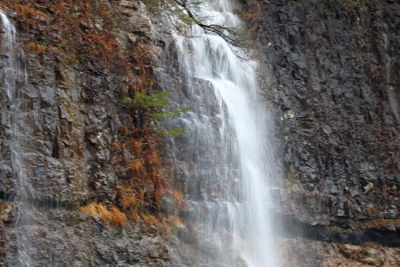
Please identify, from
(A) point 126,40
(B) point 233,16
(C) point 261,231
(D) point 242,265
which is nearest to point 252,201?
(C) point 261,231

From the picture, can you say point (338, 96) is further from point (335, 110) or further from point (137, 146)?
point (137, 146)

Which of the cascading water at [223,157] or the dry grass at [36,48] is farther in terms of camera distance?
the cascading water at [223,157]

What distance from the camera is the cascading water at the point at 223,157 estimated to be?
8.66 metres

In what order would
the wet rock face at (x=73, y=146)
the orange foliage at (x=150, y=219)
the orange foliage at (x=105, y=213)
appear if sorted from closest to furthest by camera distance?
1. the wet rock face at (x=73, y=146)
2. the orange foliage at (x=105, y=213)
3. the orange foliage at (x=150, y=219)

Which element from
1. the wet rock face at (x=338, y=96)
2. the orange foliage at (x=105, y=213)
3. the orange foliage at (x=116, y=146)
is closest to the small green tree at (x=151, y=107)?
the orange foliage at (x=116, y=146)

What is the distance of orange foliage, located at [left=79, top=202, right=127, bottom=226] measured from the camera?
7.01 metres

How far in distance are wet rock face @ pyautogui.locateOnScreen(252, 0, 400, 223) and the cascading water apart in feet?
3.37

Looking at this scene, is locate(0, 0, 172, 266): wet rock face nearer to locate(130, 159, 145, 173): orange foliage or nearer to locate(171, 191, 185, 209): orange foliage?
locate(130, 159, 145, 173): orange foliage

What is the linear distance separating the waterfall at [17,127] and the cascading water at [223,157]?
2610mm

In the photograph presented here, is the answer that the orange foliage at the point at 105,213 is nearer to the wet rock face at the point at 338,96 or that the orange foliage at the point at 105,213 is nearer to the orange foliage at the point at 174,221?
the orange foliage at the point at 174,221

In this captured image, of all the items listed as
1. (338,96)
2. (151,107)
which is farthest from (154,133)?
(338,96)

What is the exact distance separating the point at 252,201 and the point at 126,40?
3897mm

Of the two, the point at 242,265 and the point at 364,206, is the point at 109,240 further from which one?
the point at 364,206

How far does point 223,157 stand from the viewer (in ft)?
31.2
